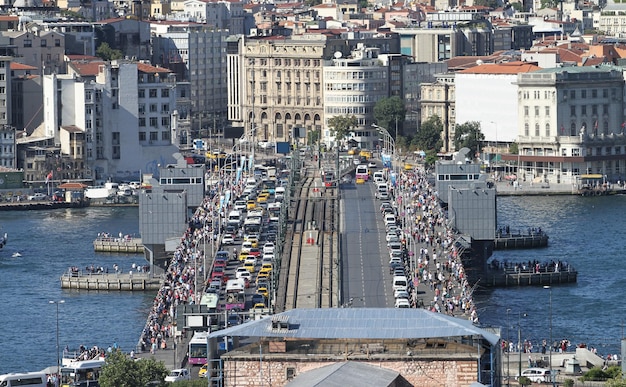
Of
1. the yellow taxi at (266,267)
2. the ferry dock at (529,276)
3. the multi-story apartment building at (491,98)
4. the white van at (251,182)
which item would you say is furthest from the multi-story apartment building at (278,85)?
the yellow taxi at (266,267)

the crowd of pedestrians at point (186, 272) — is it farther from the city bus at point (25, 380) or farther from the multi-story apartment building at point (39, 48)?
the multi-story apartment building at point (39, 48)

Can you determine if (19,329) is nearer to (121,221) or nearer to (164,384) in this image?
(164,384)

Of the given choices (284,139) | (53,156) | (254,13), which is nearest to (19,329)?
(53,156)

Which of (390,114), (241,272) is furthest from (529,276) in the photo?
(390,114)

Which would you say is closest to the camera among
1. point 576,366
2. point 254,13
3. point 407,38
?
point 576,366

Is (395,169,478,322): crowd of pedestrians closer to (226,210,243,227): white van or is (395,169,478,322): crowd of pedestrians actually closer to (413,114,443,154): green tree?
(226,210,243,227): white van

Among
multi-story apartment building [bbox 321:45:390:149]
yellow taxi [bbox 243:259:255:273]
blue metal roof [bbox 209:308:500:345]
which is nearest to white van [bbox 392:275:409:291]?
yellow taxi [bbox 243:259:255:273]
